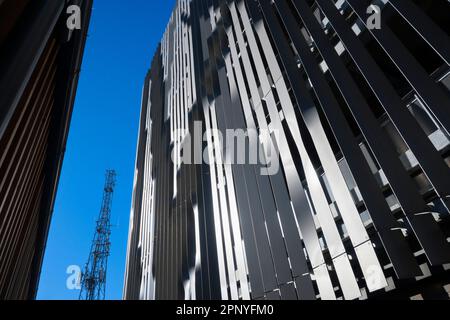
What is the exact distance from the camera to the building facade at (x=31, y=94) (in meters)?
2.26

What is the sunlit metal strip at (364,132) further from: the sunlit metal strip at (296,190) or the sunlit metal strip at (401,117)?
the sunlit metal strip at (296,190)

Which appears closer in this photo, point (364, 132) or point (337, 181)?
point (364, 132)

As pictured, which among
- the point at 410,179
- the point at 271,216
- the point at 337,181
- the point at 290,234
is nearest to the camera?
the point at 410,179

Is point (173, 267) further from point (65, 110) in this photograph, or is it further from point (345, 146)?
point (345, 146)

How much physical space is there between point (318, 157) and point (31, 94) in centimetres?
734

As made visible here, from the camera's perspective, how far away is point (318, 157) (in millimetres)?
8648

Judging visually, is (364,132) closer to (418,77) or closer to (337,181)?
(337,181)

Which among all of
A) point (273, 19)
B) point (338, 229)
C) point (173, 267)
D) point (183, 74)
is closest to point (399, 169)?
point (338, 229)

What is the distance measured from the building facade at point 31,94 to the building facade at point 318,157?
217 inches
